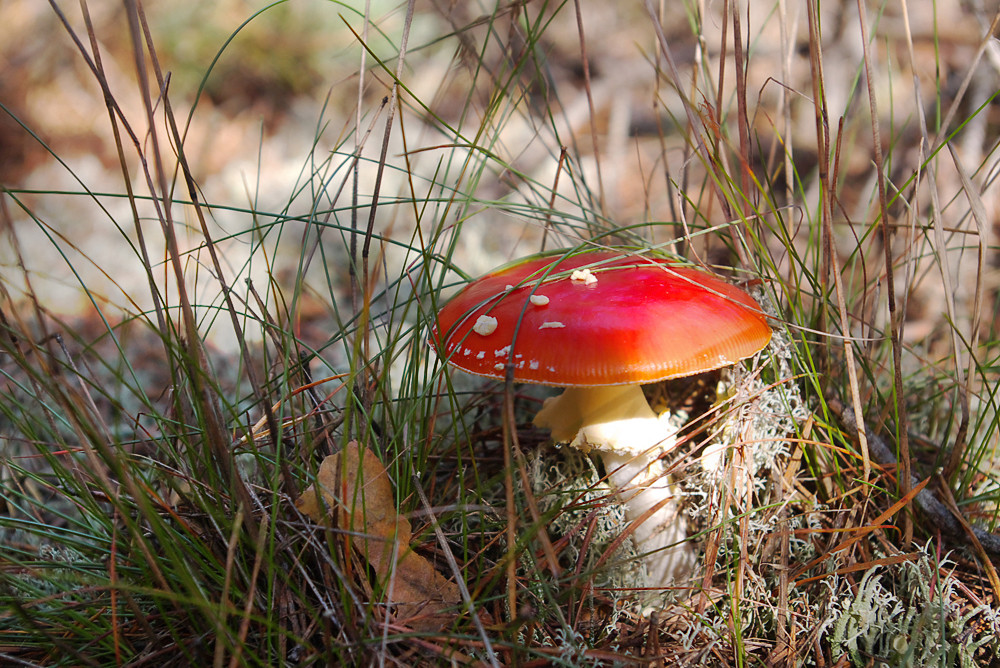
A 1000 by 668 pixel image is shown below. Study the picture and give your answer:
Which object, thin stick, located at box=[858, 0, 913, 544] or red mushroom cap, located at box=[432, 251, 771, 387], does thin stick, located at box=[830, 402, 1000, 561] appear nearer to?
thin stick, located at box=[858, 0, 913, 544]

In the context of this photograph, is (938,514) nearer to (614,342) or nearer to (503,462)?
(614,342)

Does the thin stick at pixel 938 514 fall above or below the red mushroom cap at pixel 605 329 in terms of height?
below

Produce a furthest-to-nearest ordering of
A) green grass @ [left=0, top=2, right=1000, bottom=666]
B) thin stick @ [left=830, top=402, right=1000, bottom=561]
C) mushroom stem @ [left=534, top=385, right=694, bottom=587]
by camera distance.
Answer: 1. mushroom stem @ [left=534, top=385, right=694, bottom=587]
2. thin stick @ [left=830, top=402, right=1000, bottom=561]
3. green grass @ [left=0, top=2, right=1000, bottom=666]

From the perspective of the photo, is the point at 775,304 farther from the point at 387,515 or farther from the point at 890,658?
the point at 387,515

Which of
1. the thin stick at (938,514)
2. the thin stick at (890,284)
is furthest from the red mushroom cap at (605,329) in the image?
the thin stick at (938,514)

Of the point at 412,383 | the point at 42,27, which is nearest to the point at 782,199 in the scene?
the point at 412,383

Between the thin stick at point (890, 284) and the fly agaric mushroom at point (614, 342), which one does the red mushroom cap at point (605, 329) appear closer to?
the fly agaric mushroom at point (614, 342)

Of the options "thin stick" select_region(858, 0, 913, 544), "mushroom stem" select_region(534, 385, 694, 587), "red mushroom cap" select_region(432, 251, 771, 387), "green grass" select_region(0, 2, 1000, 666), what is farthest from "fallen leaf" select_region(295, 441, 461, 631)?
"thin stick" select_region(858, 0, 913, 544)
